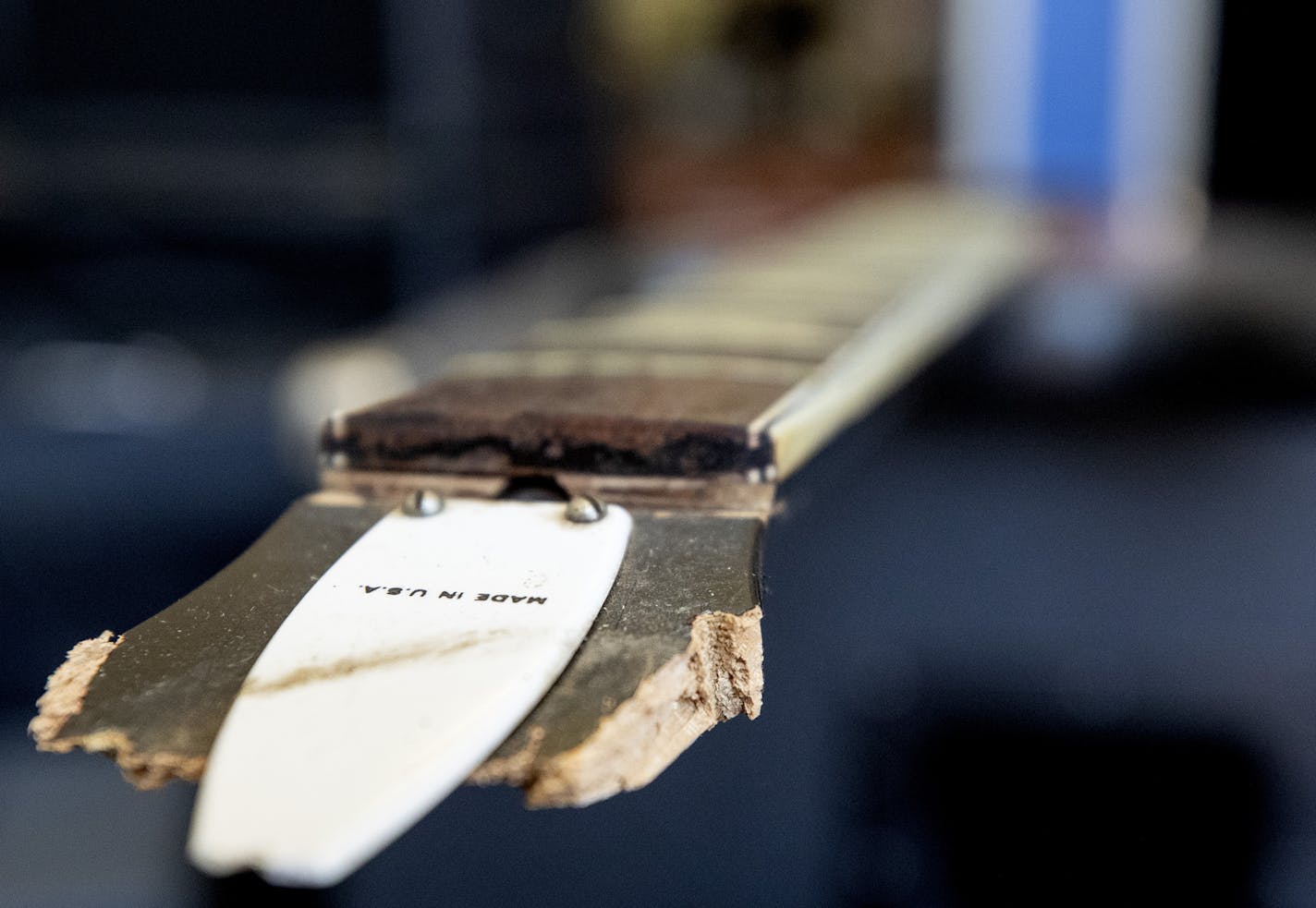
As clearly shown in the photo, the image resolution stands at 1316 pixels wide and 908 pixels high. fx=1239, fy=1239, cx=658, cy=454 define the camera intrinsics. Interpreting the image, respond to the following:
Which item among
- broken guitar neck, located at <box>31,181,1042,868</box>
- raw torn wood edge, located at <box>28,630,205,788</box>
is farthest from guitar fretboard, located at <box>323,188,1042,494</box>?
raw torn wood edge, located at <box>28,630,205,788</box>

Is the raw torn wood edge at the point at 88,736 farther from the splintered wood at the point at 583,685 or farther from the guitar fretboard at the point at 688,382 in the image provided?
the guitar fretboard at the point at 688,382

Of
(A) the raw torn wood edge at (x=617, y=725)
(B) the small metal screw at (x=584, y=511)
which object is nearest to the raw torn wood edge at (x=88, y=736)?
(A) the raw torn wood edge at (x=617, y=725)

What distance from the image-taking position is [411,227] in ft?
5.68

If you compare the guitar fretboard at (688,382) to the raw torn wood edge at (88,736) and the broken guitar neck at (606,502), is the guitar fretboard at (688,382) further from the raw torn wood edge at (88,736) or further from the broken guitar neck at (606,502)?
the raw torn wood edge at (88,736)

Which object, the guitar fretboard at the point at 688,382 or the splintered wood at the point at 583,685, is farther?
the guitar fretboard at the point at 688,382

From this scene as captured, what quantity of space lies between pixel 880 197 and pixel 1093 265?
0.40m

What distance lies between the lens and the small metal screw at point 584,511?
0.31m

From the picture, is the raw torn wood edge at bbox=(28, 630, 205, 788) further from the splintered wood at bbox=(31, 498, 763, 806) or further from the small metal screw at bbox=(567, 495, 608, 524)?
the small metal screw at bbox=(567, 495, 608, 524)

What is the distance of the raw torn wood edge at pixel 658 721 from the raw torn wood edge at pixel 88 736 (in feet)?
0.19

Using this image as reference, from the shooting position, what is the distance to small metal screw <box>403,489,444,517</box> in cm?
32

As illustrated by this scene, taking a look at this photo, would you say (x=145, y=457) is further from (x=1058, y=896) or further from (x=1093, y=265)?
(x=1058, y=896)

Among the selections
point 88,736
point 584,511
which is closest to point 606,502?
point 584,511

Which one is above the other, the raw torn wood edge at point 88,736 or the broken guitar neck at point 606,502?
the broken guitar neck at point 606,502

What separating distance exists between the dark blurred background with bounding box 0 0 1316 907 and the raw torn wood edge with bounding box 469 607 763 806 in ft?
0.06
